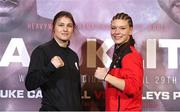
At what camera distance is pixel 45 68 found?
4.66 ft

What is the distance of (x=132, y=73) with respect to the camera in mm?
1393

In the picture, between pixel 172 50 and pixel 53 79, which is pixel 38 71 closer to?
pixel 53 79

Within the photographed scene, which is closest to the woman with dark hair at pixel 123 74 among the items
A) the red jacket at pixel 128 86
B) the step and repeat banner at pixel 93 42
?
the red jacket at pixel 128 86

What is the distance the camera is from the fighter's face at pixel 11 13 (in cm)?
A: 202

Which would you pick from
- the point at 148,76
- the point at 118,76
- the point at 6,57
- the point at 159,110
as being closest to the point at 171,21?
the point at 148,76

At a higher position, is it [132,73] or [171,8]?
[171,8]

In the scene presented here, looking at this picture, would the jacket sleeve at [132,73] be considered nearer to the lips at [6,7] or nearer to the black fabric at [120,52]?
the black fabric at [120,52]

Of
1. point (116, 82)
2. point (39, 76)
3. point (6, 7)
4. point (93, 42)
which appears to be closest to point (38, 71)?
point (39, 76)

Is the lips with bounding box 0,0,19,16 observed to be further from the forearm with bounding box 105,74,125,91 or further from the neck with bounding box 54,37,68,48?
the forearm with bounding box 105,74,125,91

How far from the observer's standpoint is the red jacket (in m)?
1.39

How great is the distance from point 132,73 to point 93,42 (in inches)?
25.5

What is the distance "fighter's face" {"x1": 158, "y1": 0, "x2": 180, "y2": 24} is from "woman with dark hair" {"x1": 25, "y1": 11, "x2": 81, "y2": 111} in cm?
66

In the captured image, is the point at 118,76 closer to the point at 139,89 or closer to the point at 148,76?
the point at 139,89

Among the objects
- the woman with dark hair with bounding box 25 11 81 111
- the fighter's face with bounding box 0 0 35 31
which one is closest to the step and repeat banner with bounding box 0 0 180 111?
the fighter's face with bounding box 0 0 35 31
